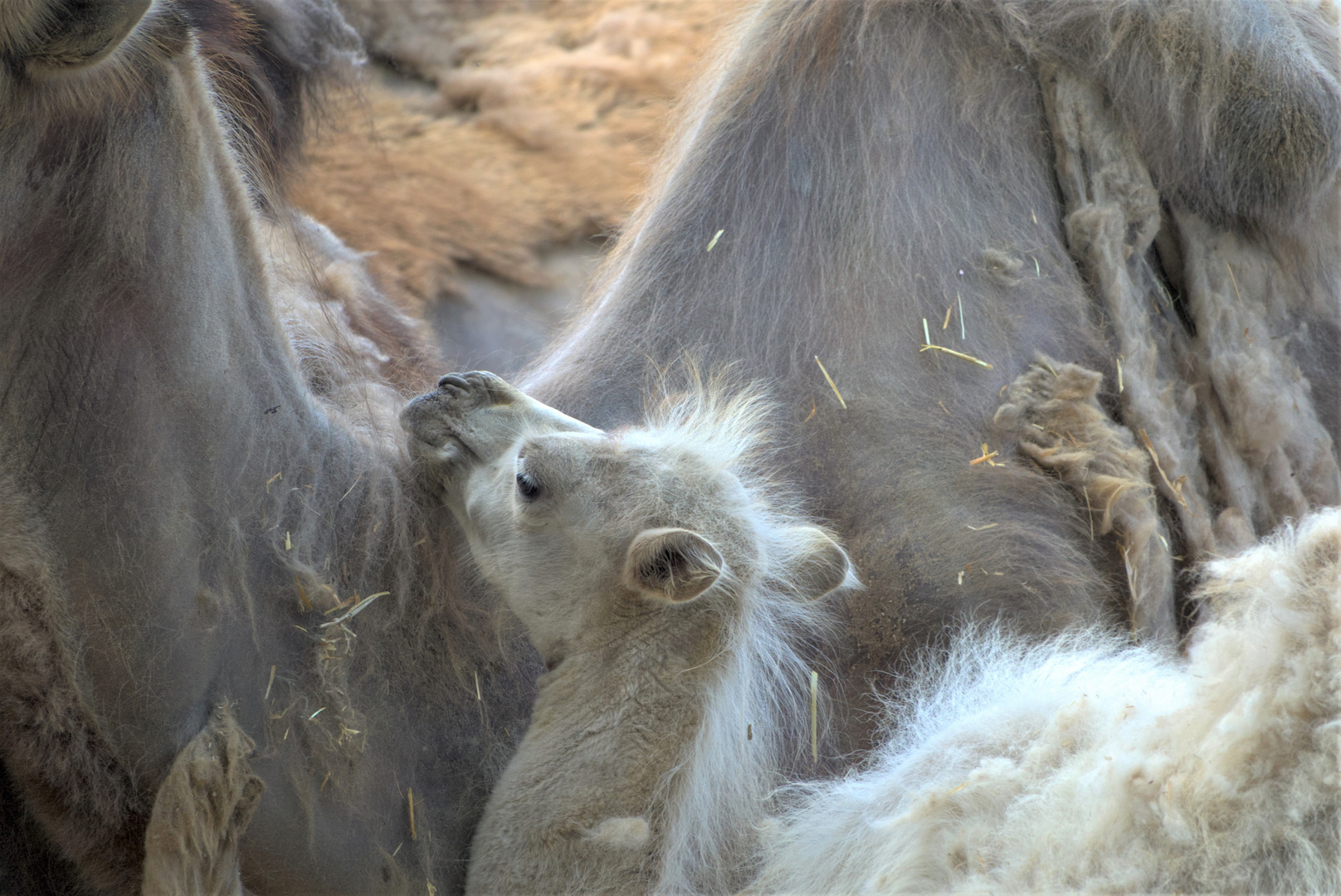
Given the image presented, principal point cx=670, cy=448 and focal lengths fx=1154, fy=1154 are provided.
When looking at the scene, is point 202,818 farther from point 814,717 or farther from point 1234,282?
point 1234,282

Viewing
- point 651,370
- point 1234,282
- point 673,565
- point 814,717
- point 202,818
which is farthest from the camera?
point 1234,282

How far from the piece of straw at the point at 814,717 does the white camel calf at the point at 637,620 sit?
13 millimetres

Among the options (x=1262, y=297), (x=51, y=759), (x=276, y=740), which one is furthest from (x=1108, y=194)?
(x=51, y=759)

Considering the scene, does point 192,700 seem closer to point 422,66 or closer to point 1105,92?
point 1105,92

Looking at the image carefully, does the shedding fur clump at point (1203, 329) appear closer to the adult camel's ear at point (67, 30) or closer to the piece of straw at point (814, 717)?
the piece of straw at point (814, 717)

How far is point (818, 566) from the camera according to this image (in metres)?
1.99

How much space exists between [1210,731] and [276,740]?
1.26 metres

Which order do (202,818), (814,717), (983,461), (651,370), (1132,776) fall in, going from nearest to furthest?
(1132,776)
(202,818)
(814,717)
(983,461)
(651,370)

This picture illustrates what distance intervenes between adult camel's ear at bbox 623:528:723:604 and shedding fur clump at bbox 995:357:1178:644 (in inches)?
25.9

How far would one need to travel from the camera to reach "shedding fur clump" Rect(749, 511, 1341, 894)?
1306mm

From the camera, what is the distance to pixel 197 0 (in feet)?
5.46

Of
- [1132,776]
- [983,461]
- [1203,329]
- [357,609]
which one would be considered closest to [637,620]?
[357,609]

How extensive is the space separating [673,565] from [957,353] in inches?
28.2

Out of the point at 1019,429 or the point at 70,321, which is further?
the point at 1019,429
